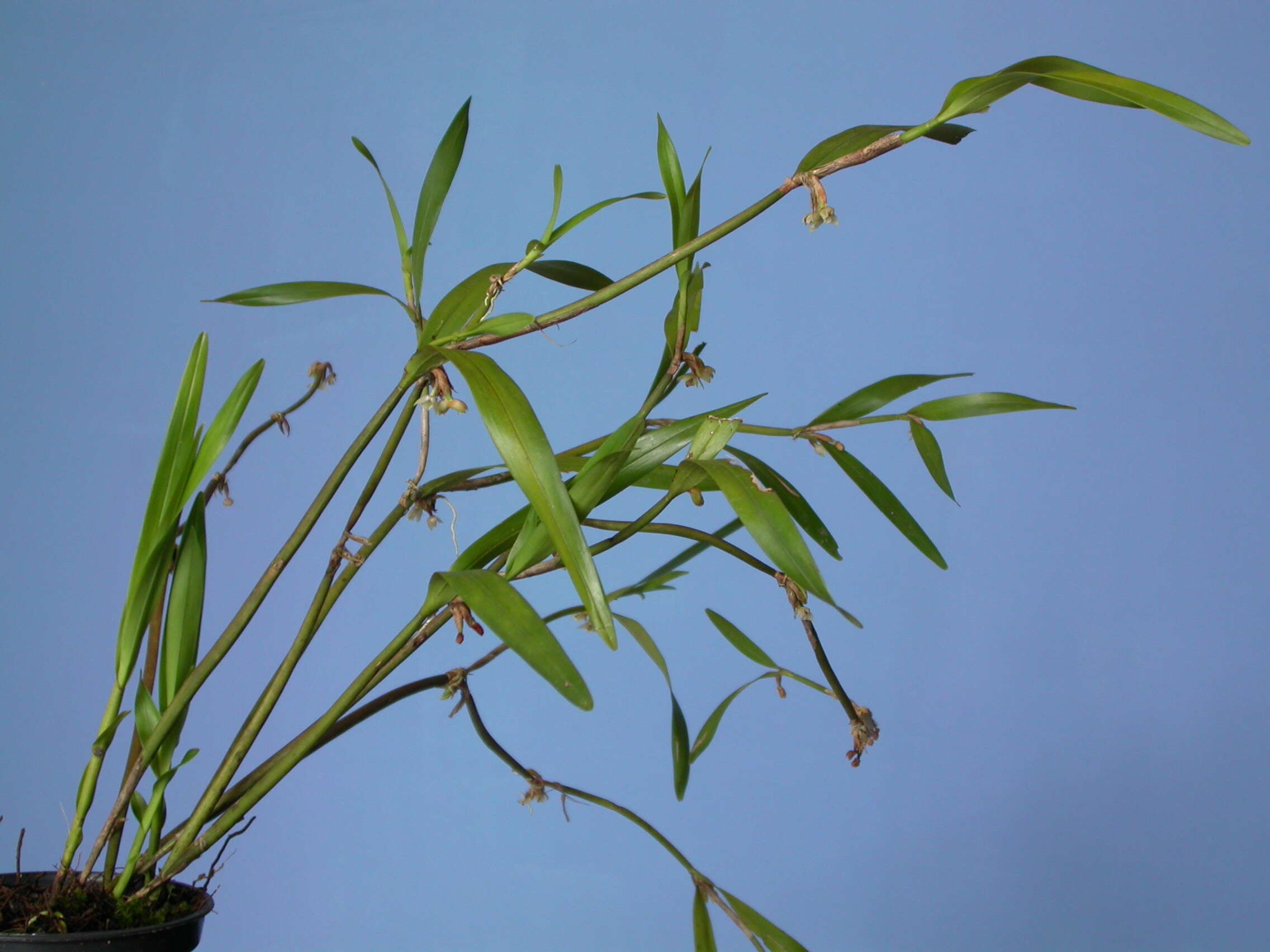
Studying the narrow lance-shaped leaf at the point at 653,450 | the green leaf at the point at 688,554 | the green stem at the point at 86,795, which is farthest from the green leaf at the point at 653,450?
the green stem at the point at 86,795

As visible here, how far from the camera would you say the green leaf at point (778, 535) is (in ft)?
2.16

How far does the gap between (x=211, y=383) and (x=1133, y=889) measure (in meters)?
1.74

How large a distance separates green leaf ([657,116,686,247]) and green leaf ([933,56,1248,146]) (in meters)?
0.22

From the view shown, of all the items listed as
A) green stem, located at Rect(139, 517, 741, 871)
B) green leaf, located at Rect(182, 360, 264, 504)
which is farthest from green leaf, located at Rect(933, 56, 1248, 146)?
green leaf, located at Rect(182, 360, 264, 504)

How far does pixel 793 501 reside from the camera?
80 cm

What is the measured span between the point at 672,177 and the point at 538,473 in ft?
1.00

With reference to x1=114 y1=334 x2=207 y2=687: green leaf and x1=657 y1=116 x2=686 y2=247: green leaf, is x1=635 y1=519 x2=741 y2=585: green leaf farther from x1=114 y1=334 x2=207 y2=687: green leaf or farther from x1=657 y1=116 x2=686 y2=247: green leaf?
x1=114 y1=334 x2=207 y2=687: green leaf

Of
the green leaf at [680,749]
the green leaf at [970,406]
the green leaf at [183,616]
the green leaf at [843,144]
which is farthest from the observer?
the green leaf at [680,749]

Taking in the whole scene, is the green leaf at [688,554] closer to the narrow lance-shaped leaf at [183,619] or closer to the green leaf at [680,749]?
the green leaf at [680,749]

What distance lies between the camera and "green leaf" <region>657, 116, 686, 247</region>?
0.81m

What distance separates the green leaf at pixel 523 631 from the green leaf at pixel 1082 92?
36 centimetres

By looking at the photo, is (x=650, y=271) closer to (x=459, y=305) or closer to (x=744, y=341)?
(x=459, y=305)

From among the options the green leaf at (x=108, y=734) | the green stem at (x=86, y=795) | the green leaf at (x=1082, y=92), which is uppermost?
the green leaf at (x=1082, y=92)

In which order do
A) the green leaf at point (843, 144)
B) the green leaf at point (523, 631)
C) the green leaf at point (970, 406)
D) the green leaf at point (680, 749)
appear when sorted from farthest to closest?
the green leaf at point (680, 749) → the green leaf at point (970, 406) → the green leaf at point (843, 144) → the green leaf at point (523, 631)
